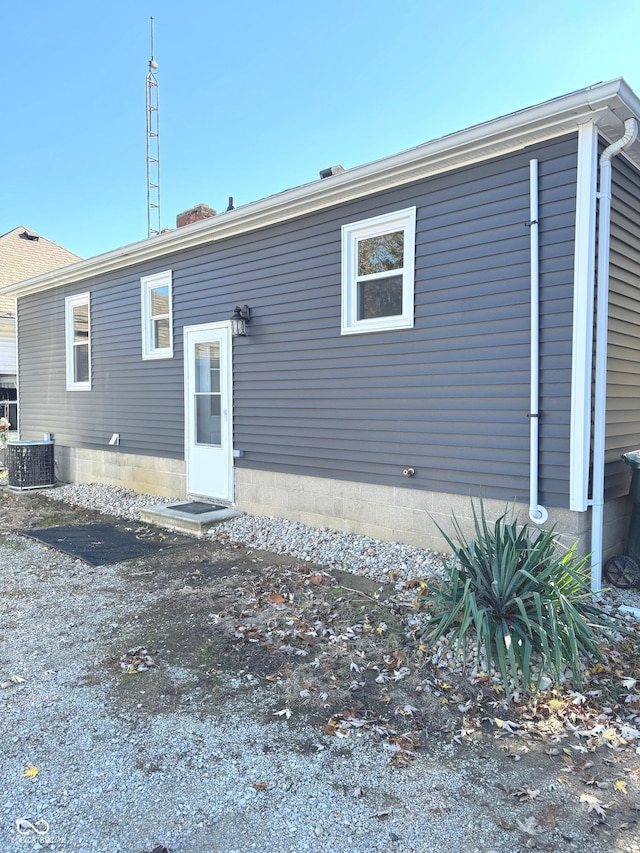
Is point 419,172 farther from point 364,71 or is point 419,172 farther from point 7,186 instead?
point 7,186

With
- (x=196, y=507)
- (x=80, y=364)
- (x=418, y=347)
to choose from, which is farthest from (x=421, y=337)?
(x=80, y=364)

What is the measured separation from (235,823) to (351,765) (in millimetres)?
552

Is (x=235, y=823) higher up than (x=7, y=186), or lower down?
lower down

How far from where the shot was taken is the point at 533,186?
4.15 metres

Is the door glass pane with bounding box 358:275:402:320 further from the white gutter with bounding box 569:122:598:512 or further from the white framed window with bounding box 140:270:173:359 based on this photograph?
the white framed window with bounding box 140:270:173:359

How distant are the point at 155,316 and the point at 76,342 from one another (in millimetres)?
2526

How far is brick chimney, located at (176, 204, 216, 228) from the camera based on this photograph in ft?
27.0

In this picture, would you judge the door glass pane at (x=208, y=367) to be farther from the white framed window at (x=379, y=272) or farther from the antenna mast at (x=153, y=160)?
the antenna mast at (x=153, y=160)

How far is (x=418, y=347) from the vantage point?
195 inches

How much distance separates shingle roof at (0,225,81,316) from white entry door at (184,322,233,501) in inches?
313

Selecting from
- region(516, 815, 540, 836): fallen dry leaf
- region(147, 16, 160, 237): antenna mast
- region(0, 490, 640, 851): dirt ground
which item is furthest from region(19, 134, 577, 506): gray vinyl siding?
region(147, 16, 160, 237): antenna mast

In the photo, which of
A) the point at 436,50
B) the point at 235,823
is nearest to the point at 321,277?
the point at 235,823

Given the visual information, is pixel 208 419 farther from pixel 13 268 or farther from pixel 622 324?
pixel 13 268

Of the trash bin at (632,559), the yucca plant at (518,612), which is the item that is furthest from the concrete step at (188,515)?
the trash bin at (632,559)
